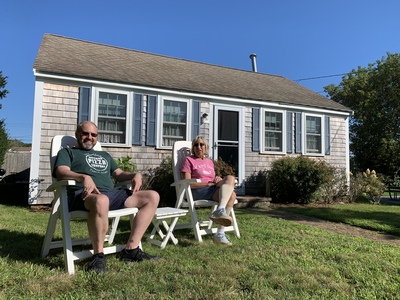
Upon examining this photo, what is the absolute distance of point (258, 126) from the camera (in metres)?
8.40

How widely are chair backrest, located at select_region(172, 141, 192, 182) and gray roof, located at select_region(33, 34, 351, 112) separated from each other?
3.46 m

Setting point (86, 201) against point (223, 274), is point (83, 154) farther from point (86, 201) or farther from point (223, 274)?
point (223, 274)

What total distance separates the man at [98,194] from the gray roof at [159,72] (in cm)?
415

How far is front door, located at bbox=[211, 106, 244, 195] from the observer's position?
8094 mm

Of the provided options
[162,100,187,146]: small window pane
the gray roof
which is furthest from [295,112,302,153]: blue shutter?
[162,100,187,146]: small window pane

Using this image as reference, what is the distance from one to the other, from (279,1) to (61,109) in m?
7.42

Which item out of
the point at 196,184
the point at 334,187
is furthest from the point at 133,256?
the point at 334,187

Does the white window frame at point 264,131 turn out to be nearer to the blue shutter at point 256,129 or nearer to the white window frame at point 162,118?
the blue shutter at point 256,129

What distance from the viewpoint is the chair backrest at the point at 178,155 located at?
378 cm

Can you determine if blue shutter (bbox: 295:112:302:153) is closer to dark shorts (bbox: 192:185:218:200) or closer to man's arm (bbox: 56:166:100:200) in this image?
dark shorts (bbox: 192:185:218:200)

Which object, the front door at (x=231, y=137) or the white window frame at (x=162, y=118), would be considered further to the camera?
the front door at (x=231, y=137)

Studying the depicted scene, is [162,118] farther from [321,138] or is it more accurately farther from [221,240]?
[321,138]

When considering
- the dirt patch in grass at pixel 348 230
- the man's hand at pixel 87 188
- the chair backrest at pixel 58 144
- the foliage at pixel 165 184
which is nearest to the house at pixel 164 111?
the foliage at pixel 165 184

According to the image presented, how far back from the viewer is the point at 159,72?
8453mm
